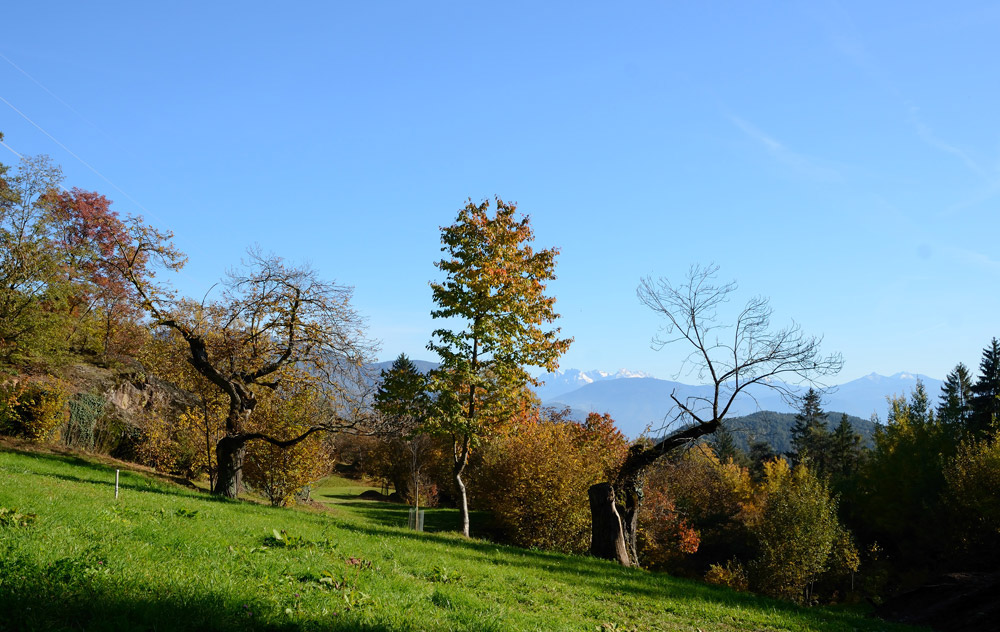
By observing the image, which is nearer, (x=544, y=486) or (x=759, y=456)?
(x=544, y=486)

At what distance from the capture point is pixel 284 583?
7.38 m

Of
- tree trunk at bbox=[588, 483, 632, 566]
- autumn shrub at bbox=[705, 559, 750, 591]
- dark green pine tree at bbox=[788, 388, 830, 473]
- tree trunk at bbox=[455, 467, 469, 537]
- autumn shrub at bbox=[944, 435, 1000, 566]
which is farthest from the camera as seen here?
dark green pine tree at bbox=[788, 388, 830, 473]

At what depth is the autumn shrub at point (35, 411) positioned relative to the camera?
2522 cm

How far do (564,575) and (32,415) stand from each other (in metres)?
25.5

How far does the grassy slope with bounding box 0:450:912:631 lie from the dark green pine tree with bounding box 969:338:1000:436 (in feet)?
178

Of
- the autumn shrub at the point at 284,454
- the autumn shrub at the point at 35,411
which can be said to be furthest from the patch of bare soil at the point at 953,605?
the autumn shrub at the point at 35,411

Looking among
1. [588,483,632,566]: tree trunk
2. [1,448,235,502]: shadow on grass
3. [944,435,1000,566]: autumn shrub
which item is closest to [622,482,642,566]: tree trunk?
[588,483,632,566]: tree trunk

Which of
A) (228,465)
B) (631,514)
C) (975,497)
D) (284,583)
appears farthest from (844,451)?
(284,583)

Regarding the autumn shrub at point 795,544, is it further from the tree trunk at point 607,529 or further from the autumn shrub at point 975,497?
the tree trunk at point 607,529

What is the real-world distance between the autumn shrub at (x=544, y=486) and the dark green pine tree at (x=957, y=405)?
37.3m

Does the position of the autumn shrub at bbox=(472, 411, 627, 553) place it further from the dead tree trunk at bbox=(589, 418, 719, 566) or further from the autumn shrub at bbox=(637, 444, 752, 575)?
the dead tree trunk at bbox=(589, 418, 719, 566)

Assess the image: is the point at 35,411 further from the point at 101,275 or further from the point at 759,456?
the point at 759,456

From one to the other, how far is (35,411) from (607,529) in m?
24.7

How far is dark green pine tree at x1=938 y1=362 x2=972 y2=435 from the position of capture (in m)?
53.6
